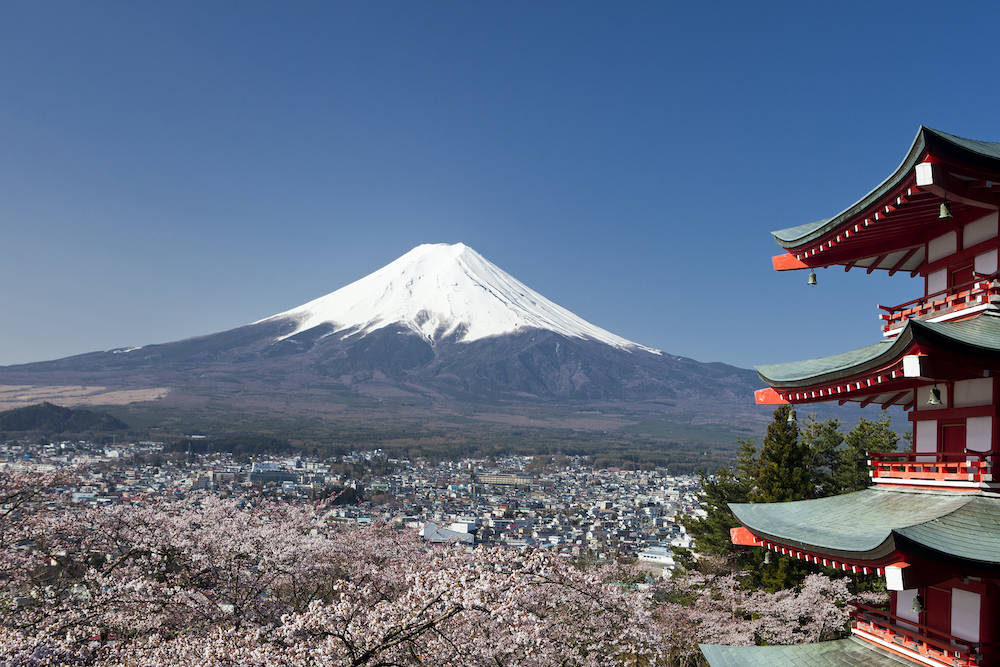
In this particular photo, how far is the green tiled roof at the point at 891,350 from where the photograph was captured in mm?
5418

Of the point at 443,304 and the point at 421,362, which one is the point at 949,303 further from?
the point at 443,304

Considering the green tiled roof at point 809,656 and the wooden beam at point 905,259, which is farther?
the wooden beam at point 905,259

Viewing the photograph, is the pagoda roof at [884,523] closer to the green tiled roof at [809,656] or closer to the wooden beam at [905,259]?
the green tiled roof at [809,656]

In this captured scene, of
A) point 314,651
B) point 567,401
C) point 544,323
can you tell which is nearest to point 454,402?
point 567,401

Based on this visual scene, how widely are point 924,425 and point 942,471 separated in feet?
2.67

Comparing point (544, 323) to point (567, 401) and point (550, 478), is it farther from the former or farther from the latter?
point (550, 478)

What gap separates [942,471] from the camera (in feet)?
21.1

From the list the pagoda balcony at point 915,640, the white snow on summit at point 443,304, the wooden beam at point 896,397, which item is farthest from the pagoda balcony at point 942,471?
the white snow on summit at point 443,304

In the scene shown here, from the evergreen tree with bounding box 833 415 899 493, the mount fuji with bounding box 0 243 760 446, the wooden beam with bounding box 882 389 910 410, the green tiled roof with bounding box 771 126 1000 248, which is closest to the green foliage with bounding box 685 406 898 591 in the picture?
the evergreen tree with bounding box 833 415 899 493

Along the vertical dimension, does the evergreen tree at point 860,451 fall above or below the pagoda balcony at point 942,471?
below

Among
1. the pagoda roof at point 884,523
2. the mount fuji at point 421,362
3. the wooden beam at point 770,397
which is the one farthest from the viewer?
the mount fuji at point 421,362

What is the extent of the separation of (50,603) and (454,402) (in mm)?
123740

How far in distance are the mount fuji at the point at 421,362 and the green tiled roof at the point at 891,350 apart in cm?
10111

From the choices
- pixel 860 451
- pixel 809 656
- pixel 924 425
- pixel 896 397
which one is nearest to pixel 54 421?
pixel 860 451
